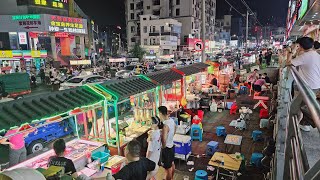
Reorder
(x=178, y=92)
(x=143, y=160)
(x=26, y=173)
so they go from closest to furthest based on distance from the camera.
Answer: (x=26, y=173), (x=143, y=160), (x=178, y=92)

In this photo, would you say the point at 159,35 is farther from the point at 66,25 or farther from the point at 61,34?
the point at 61,34

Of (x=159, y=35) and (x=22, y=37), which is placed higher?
(x=159, y=35)

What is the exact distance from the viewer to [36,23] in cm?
3744

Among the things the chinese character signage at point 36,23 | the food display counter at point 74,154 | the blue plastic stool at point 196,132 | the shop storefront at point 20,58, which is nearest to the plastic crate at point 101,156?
the food display counter at point 74,154

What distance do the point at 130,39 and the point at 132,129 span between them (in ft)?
198

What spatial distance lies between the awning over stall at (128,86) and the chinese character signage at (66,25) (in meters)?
33.5

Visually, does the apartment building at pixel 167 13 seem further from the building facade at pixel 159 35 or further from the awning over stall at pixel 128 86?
the awning over stall at pixel 128 86

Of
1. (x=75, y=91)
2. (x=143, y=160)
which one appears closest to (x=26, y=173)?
(x=143, y=160)

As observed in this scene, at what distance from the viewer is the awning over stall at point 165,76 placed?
11281 mm

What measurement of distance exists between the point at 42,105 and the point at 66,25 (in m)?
38.4

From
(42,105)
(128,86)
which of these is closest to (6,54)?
(128,86)

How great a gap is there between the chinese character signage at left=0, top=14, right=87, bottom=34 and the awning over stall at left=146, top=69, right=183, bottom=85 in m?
31.5

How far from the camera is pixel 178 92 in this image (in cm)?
1587

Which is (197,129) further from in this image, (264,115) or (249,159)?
(264,115)
